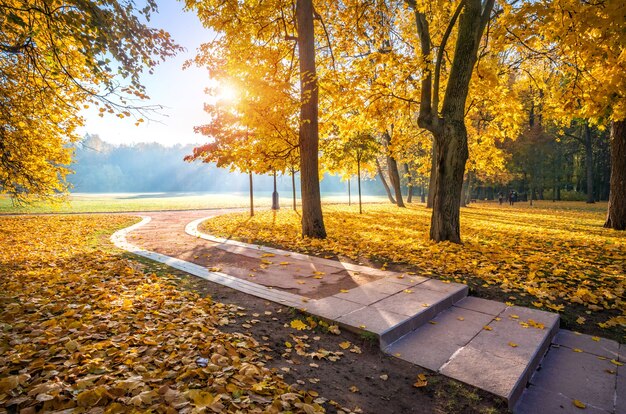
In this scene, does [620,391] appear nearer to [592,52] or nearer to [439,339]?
[439,339]

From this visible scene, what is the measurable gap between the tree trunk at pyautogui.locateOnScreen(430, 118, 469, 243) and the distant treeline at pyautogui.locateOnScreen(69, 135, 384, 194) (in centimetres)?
10031

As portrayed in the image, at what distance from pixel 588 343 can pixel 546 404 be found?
1.66 m

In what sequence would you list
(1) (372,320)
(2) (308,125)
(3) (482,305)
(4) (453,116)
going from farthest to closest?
(2) (308,125) < (4) (453,116) < (3) (482,305) < (1) (372,320)

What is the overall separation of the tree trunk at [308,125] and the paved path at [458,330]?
125 inches

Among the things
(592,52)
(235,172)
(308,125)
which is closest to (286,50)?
(308,125)

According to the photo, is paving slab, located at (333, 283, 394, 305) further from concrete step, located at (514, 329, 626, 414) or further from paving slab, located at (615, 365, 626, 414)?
paving slab, located at (615, 365, 626, 414)

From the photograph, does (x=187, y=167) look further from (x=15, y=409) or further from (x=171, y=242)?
(x=15, y=409)

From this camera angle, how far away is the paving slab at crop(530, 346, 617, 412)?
2.95m

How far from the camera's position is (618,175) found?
1156 cm

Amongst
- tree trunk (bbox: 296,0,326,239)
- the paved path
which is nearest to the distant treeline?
tree trunk (bbox: 296,0,326,239)

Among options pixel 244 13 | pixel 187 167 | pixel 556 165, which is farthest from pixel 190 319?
pixel 187 167

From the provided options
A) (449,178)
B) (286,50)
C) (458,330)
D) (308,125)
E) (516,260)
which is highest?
(286,50)

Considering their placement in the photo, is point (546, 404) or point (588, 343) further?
point (588, 343)

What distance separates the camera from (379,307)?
4.54 meters
